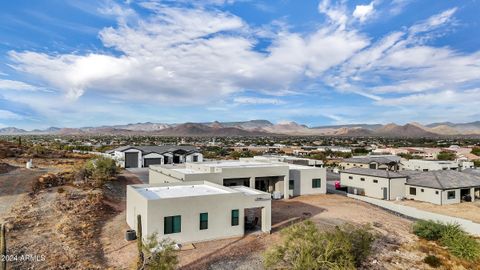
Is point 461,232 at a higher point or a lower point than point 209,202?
lower

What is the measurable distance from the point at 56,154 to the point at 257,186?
6225 centimetres

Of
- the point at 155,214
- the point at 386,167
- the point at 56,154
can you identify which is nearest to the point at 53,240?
the point at 155,214

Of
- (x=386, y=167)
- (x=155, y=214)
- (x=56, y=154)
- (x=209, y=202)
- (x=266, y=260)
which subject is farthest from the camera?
(x=56, y=154)

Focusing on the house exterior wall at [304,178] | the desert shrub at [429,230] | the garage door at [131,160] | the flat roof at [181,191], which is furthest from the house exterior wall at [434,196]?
the garage door at [131,160]

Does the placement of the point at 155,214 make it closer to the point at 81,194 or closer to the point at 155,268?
the point at 155,268

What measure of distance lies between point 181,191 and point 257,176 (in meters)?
11.3

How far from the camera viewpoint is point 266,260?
17219 mm

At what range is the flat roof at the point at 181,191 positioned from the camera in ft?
86.3

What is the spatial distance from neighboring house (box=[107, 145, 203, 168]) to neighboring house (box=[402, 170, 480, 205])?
40.7 metres

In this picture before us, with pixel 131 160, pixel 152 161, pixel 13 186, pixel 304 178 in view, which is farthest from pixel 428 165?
pixel 13 186

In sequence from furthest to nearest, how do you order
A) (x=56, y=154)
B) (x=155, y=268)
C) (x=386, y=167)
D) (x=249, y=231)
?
(x=56, y=154)
(x=386, y=167)
(x=249, y=231)
(x=155, y=268)

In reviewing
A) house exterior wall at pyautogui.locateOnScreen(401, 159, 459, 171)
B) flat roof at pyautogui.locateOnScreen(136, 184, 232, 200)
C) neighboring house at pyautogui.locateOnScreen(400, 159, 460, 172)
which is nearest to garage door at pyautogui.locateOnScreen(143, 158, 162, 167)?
flat roof at pyautogui.locateOnScreen(136, 184, 232, 200)

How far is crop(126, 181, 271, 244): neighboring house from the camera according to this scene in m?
22.5

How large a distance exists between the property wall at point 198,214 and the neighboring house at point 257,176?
967 cm
